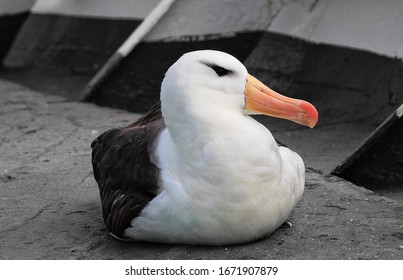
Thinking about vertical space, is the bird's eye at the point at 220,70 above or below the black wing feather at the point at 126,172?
above

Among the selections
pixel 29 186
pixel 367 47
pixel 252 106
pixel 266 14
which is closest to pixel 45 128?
pixel 29 186

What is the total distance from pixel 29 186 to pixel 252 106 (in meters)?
1.53

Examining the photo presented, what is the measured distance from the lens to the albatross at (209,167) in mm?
3135

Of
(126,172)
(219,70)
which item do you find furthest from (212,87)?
(126,172)

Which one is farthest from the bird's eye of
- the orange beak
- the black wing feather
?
the black wing feather

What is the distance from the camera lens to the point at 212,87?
10.5ft

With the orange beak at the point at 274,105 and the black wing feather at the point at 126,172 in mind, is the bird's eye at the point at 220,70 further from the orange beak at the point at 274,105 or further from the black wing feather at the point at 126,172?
the black wing feather at the point at 126,172

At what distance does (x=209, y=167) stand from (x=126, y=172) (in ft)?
1.32

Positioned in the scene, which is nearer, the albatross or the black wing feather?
the albatross

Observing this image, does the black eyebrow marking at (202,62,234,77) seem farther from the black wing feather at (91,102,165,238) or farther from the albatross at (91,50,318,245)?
the black wing feather at (91,102,165,238)

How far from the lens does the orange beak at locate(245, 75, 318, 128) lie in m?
3.29

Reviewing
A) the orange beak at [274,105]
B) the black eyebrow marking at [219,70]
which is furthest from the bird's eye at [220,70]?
the orange beak at [274,105]

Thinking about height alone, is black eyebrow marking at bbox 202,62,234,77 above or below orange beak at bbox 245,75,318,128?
above

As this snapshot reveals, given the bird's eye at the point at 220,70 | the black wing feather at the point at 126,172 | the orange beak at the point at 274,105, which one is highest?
the bird's eye at the point at 220,70
